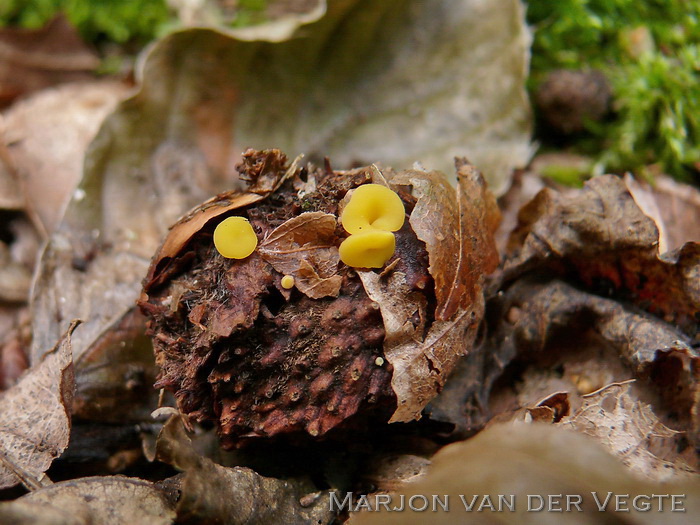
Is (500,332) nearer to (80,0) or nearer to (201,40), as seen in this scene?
(201,40)

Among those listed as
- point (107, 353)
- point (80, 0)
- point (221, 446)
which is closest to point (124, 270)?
point (107, 353)

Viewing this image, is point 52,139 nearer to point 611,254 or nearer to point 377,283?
point 377,283

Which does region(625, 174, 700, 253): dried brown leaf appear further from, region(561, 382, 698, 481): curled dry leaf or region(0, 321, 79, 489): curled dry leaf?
region(0, 321, 79, 489): curled dry leaf

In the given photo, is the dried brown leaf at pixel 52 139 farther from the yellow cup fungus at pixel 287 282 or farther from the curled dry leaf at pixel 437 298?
the curled dry leaf at pixel 437 298

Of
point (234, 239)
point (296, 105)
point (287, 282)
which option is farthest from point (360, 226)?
point (296, 105)

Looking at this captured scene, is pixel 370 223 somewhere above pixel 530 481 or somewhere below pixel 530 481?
above

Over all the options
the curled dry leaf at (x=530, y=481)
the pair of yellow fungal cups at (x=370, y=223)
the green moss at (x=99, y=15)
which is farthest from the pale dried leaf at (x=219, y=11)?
the curled dry leaf at (x=530, y=481)
